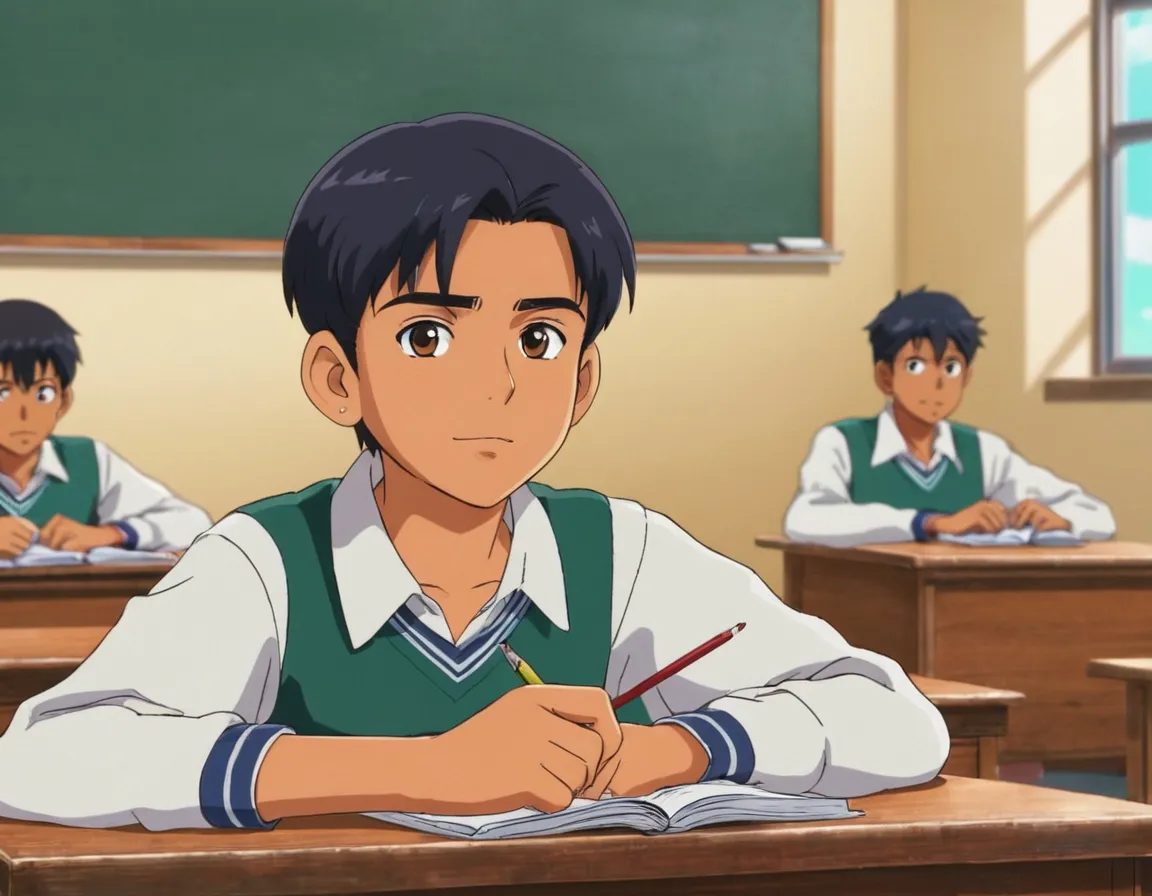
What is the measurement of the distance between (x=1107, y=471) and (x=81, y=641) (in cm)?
355

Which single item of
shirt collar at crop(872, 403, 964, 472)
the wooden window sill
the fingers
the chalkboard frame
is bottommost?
the fingers

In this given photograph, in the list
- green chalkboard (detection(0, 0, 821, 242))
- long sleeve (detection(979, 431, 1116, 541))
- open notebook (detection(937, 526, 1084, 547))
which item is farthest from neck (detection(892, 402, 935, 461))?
green chalkboard (detection(0, 0, 821, 242))

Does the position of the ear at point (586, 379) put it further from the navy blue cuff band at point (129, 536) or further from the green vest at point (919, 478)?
the green vest at point (919, 478)

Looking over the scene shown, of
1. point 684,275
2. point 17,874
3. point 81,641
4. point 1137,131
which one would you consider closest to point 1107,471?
point 1137,131

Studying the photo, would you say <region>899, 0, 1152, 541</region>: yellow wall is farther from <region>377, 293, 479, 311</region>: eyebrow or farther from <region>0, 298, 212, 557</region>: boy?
<region>377, 293, 479, 311</region>: eyebrow

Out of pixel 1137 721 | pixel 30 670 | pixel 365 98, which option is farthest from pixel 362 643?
pixel 365 98

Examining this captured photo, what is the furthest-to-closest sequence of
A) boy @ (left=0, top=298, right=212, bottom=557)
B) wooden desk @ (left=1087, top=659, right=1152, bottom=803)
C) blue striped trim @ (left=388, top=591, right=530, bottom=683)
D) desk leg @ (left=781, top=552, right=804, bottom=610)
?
desk leg @ (left=781, top=552, right=804, bottom=610), boy @ (left=0, top=298, right=212, bottom=557), wooden desk @ (left=1087, top=659, right=1152, bottom=803), blue striped trim @ (left=388, top=591, right=530, bottom=683)

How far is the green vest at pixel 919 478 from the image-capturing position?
3.97 meters

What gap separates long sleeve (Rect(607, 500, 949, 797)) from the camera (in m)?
1.16

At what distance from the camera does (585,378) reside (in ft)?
3.53

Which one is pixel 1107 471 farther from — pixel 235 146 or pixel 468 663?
pixel 468 663

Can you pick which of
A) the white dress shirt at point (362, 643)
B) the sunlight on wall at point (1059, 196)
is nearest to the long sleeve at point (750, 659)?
the white dress shirt at point (362, 643)

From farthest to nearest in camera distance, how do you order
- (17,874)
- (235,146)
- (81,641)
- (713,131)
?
(713,131) < (235,146) < (81,641) < (17,874)

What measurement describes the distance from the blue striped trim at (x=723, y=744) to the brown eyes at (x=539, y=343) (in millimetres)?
→ 282
